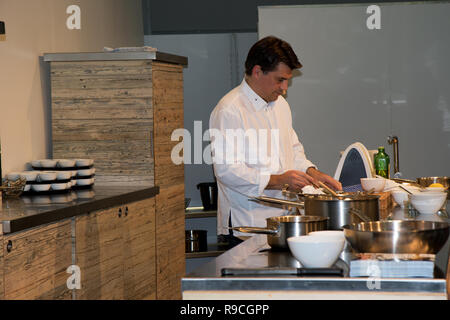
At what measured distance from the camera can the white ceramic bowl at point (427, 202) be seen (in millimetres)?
2326

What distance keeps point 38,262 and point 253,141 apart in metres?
1.21

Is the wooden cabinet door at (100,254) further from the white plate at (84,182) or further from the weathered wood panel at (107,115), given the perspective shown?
the weathered wood panel at (107,115)

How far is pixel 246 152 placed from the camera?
3.26 metres

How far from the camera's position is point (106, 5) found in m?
5.18

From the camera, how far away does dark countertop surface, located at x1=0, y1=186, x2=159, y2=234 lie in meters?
2.40

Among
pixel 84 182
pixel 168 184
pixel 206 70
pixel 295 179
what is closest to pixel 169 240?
pixel 168 184

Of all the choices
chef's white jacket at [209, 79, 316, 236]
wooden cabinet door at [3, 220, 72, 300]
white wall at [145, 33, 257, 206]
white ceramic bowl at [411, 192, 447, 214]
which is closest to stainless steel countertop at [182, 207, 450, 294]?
white ceramic bowl at [411, 192, 447, 214]

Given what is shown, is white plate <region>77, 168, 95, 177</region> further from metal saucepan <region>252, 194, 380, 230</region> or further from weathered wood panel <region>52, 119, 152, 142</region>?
metal saucepan <region>252, 194, 380, 230</region>

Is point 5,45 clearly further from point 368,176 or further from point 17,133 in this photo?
point 368,176

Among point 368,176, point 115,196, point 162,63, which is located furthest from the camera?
point 162,63

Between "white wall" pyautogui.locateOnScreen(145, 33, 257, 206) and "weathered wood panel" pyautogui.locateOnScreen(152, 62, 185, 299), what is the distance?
6.75 feet
